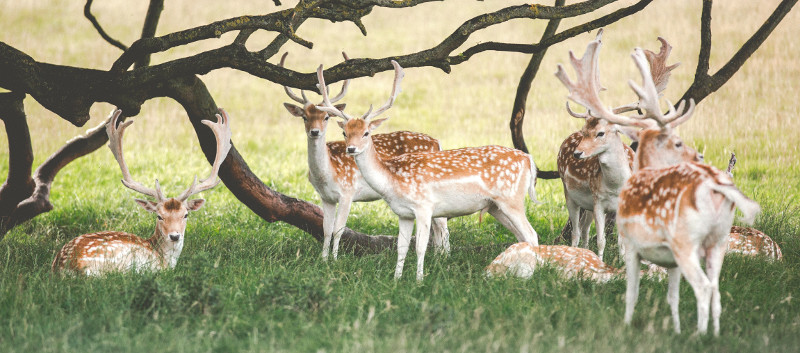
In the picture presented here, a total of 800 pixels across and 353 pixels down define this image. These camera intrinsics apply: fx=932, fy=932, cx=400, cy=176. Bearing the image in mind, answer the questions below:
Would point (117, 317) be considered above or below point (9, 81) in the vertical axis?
below

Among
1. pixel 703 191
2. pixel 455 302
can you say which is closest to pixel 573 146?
pixel 455 302

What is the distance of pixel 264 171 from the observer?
1227 cm

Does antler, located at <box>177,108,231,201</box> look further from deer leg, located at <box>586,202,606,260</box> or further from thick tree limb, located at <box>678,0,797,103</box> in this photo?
thick tree limb, located at <box>678,0,797,103</box>

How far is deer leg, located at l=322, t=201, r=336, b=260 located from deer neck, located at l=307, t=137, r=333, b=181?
344 millimetres

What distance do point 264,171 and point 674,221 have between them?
8.35m

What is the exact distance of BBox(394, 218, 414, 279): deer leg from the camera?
20.9 ft

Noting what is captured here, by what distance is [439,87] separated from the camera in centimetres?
1841

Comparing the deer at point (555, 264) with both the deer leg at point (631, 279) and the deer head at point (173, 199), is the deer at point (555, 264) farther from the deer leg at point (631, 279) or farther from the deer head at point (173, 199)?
the deer head at point (173, 199)

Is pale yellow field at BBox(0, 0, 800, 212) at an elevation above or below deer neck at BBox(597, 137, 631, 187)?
above

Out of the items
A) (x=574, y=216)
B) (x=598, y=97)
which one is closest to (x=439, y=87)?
(x=574, y=216)

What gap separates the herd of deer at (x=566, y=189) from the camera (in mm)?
4581

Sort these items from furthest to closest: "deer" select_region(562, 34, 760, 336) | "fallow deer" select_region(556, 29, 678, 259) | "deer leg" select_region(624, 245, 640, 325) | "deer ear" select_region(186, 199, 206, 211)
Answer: "fallow deer" select_region(556, 29, 678, 259) → "deer ear" select_region(186, 199, 206, 211) → "deer leg" select_region(624, 245, 640, 325) → "deer" select_region(562, 34, 760, 336)

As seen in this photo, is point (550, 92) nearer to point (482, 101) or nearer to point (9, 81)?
point (482, 101)

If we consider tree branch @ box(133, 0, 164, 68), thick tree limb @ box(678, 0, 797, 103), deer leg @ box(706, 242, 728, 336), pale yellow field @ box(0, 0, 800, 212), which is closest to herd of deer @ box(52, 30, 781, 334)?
deer leg @ box(706, 242, 728, 336)
